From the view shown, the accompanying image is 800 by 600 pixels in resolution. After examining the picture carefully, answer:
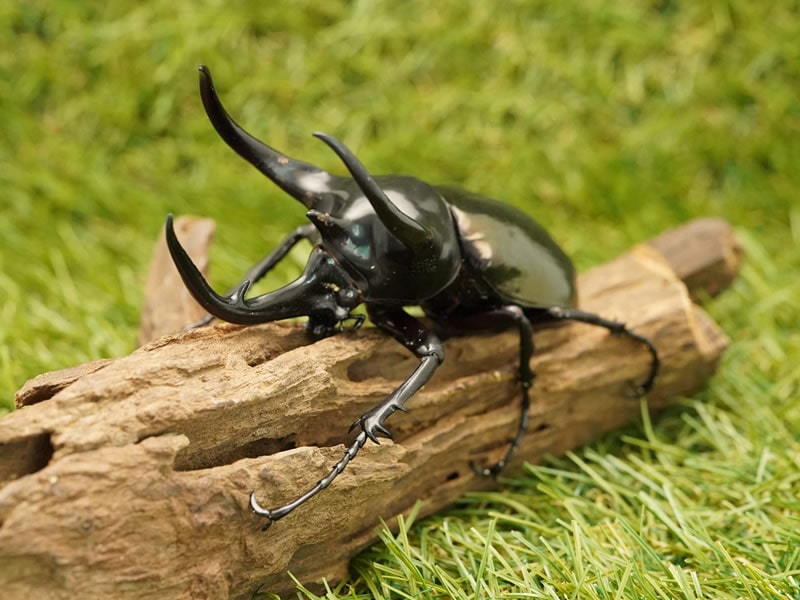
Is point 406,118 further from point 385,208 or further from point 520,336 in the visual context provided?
point 385,208

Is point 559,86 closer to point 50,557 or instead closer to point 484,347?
point 484,347

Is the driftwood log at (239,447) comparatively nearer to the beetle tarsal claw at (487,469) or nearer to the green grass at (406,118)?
the beetle tarsal claw at (487,469)

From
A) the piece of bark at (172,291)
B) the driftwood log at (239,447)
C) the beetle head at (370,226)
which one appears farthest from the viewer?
the piece of bark at (172,291)

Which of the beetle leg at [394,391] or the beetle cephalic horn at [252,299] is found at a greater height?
the beetle cephalic horn at [252,299]

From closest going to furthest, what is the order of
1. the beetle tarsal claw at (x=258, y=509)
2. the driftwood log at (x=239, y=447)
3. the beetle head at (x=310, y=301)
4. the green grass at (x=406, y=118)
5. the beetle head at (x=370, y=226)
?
the driftwood log at (x=239, y=447), the beetle tarsal claw at (x=258, y=509), the beetle head at (x=310, y=301), the beetle head at (x=370, y=226), the green grass at (x=406, y=118)

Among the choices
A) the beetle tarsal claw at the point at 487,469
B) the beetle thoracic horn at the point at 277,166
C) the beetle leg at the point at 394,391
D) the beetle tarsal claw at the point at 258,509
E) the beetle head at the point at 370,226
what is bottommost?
the beetle tarsal claw at the point at 487,469

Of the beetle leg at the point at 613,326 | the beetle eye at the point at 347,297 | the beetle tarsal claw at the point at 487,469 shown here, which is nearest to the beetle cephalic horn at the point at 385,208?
the beetle eye at the point at 347,297
